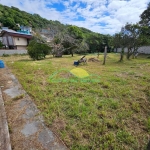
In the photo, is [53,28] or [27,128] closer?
[27,128]

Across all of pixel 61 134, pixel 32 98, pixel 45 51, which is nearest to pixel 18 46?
pixel 45 51

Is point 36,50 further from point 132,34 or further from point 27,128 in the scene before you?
point 27,128

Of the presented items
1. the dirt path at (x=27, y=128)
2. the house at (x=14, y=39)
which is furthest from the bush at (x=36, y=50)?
the house at (x=14, y=39)

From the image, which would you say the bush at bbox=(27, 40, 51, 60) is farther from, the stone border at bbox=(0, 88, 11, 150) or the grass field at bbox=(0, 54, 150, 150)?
the stone border at bbox=(0, 88, 11, 150)

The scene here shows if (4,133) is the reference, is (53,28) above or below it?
above

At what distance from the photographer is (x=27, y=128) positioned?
5.53ft

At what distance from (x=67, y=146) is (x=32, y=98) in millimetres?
1690

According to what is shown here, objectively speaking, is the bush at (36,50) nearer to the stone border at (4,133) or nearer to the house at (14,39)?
the house at (14,39)

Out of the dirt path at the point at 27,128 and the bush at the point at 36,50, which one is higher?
the bush at the point at 36,50

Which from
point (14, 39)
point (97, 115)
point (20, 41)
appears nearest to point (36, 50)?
point (14, 39)

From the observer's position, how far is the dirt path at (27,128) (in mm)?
1399

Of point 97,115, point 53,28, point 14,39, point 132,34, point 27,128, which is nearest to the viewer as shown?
point 27,128

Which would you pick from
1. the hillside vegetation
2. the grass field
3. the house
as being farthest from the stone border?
the house

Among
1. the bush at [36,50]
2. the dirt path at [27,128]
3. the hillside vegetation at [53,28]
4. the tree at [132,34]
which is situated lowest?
the dirt path at [27,128]
